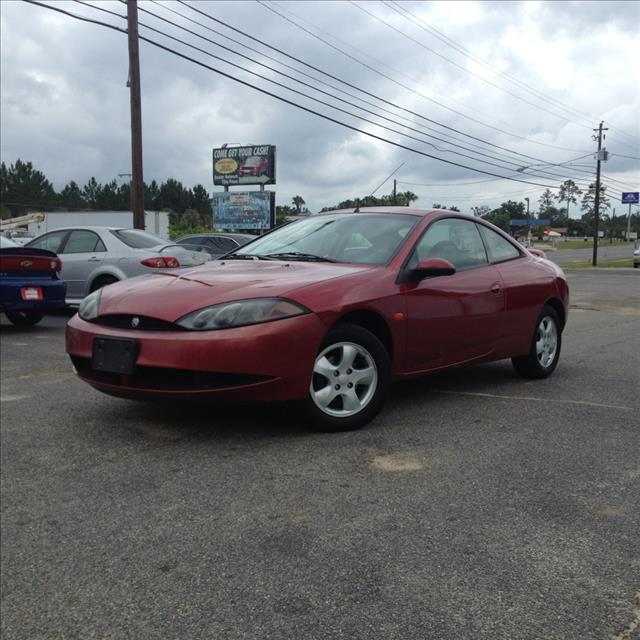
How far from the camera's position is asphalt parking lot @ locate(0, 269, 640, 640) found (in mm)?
2193

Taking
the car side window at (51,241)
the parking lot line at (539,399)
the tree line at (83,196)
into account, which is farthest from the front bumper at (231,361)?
the tree line at (83,196)

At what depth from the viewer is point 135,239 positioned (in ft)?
35.8

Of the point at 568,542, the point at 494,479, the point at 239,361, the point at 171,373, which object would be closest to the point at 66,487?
the point at 171,373

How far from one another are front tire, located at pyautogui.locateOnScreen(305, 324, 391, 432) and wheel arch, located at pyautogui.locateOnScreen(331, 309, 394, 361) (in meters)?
0.10

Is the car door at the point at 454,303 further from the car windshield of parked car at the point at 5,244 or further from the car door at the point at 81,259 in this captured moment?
the car door at the point at 81,259

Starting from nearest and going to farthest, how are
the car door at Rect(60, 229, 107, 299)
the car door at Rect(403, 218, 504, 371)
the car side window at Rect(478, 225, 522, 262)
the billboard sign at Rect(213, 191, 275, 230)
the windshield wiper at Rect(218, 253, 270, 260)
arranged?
the car door at Rect(403, 218, 504, 371), the windshield wiper at Rect(218, 253, 270, 260), the car side window at Rect(478, 225, 522, 262), the car door at Rect(60, 229, 107, 299), the billboard sign at Rect(213, 191, 275, 230)

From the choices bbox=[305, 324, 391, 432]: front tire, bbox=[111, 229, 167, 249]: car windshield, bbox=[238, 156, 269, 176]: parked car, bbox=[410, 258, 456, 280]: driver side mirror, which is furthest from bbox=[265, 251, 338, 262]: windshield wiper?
bbox=[238, 156, 269, 176]: parked car

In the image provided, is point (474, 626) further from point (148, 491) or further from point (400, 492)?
point (148, 491)

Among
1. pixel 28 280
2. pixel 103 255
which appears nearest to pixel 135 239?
pixel 103 255

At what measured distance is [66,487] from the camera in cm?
334

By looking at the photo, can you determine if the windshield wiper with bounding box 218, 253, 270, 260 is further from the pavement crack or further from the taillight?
the taillight

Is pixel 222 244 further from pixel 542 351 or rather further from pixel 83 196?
pixel 83 196

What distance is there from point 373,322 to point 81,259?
7673 millimetres

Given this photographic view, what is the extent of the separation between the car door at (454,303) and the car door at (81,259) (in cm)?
694
